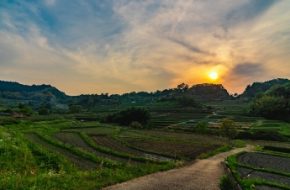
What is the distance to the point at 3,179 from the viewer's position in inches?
854

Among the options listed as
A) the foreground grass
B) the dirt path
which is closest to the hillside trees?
the dirt path

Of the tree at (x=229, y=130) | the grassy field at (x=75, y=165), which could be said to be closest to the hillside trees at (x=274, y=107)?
the tree at (x=229, y=130)

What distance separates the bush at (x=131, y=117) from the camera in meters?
119

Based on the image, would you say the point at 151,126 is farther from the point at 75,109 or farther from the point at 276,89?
the point at 75,109

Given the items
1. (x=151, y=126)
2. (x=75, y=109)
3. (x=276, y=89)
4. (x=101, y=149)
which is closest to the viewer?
(x=101, y=149)

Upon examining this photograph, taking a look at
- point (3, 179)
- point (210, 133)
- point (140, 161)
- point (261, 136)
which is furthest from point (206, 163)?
point (210, 133)

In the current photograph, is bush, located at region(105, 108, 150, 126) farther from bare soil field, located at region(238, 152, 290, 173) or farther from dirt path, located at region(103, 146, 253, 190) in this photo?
dirt path, located at region(103, 146, 253, 190)

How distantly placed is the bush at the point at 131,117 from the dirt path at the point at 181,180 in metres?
80.0

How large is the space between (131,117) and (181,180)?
305ft

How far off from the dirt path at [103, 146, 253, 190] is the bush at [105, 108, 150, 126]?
262 feet

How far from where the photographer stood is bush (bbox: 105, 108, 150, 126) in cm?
11906

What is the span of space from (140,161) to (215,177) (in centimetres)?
1207

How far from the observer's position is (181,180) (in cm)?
2925

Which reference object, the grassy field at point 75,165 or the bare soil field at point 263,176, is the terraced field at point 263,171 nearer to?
the bare soil field at point 263,176
